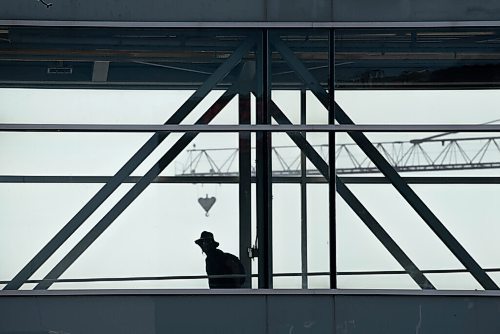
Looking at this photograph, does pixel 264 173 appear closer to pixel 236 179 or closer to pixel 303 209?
pixel 236 179

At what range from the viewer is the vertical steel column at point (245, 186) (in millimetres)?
13422

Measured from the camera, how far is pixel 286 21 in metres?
13.5

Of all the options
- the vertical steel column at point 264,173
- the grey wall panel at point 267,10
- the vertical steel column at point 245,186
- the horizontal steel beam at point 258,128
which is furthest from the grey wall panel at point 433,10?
the vertical steel column at point 245,186

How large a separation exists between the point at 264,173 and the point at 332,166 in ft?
2.39

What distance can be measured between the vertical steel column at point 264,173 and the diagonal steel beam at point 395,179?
223 mm

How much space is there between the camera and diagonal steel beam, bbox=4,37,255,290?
1336 cm

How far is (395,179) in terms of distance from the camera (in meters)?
13.5

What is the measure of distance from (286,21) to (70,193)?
2.93 m

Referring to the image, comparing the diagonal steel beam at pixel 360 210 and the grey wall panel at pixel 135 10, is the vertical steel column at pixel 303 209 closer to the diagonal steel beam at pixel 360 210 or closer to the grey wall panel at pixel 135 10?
the diagonal steel beam at pixel 360 210
